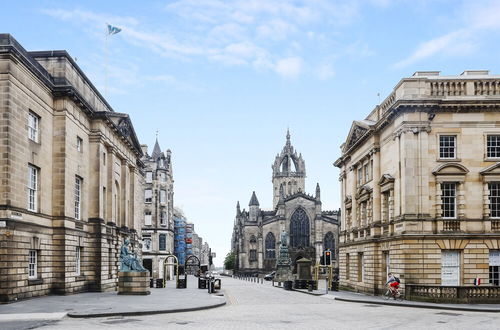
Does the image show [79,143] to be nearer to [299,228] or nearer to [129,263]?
[129,263]

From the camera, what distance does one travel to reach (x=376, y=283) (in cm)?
4194

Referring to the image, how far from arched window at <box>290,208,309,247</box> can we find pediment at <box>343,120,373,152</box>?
Result: 2667 inches

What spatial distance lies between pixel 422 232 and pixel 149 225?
6141cm

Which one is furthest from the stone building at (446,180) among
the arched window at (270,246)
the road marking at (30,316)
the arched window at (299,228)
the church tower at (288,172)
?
the church tower at (288,172)

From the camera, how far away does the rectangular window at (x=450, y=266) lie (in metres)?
35.7

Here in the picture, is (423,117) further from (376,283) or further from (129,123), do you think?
(129,123)

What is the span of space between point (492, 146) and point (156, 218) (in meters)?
62.5

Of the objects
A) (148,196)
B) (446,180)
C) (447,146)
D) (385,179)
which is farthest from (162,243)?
(446,180)

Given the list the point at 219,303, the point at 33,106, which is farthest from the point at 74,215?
the point at 219,303

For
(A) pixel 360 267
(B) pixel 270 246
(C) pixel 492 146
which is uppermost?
(C) pixel 492 146

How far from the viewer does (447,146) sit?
3681 centimetres

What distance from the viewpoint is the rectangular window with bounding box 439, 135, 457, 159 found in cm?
3672

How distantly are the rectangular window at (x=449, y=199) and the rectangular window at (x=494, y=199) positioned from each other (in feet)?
6.37

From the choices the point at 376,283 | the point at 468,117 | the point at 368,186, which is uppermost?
the point at 468,117
